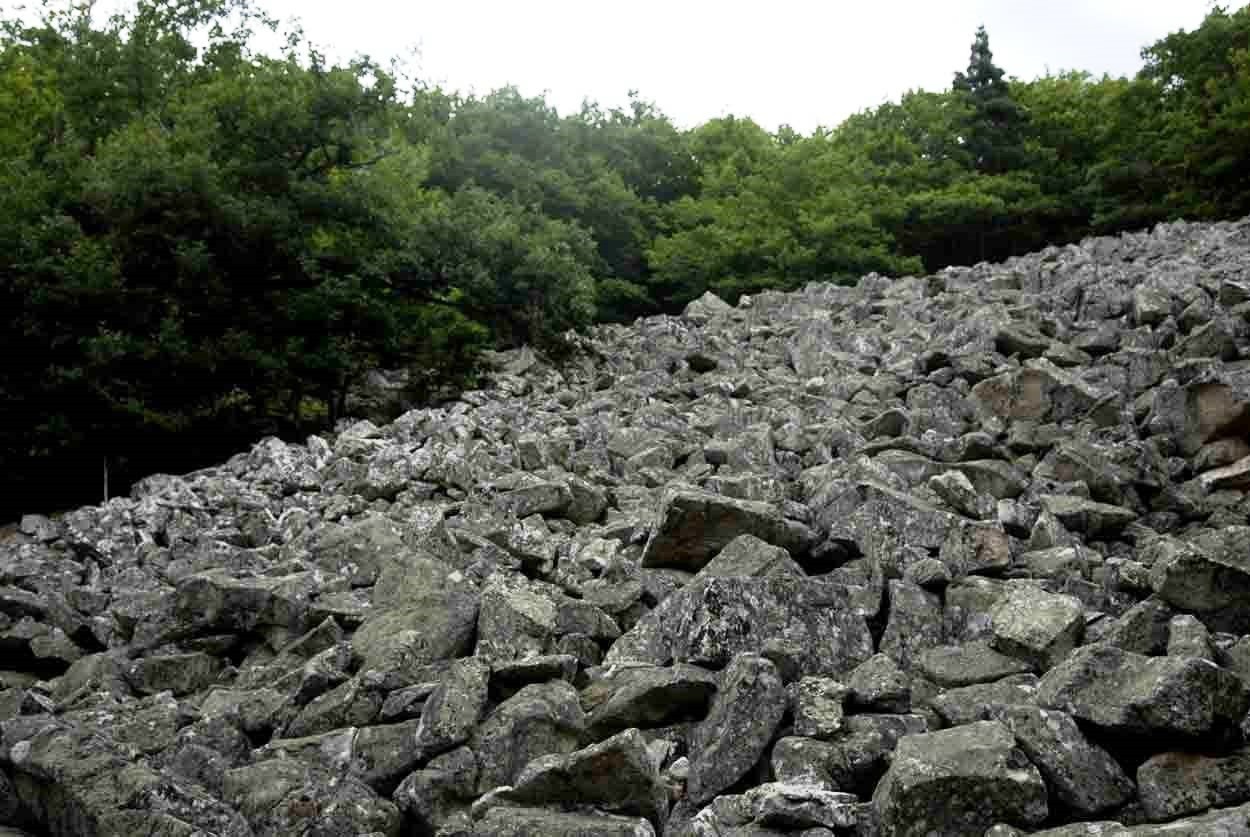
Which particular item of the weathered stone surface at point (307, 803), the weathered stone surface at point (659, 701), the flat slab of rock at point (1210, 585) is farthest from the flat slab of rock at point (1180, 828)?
the weathered stone surface at point (307, 803)

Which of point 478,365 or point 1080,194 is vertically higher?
point 1080,194

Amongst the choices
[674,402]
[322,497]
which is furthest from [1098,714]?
[674,402]

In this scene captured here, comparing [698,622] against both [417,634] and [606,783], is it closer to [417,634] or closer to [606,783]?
[606,783]

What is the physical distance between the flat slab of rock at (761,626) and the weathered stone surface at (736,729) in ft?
1.29

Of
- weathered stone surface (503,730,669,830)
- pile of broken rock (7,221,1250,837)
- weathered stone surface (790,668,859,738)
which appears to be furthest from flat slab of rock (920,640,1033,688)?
weathered stone surface (503,730,669,830)

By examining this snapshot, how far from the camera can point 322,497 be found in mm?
9023

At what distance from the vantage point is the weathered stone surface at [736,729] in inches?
149

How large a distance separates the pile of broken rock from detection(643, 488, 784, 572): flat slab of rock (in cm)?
2

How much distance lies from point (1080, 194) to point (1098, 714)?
29.3 m

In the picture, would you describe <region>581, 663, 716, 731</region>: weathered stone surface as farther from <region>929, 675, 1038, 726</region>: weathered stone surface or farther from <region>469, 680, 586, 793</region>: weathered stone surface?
<region>929, 675, 1038, 726</region>: weathered stone surface

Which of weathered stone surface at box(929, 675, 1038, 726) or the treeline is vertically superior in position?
the treeline

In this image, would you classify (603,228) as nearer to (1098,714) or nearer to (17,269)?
(17,269)

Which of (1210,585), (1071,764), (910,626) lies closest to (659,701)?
(910,626)

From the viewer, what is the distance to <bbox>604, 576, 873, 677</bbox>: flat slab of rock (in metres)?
4.49
